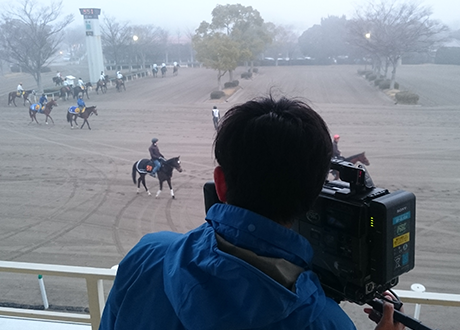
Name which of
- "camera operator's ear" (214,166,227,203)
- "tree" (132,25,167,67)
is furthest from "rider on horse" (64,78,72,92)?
"camera operator's ear" (214,166,227,203)

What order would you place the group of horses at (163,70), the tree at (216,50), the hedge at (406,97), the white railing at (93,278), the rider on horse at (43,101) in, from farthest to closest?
the rider on horse at (43,101)
the group of horses at (163,70)
the tree at (216,50)
the hedge at (406,97)
the white railing at (93,278)

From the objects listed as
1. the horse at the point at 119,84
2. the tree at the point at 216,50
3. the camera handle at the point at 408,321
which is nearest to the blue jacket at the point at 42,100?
the horse at the point at 119,84

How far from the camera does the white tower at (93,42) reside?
4.80 m

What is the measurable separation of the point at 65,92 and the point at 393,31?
5182 mm

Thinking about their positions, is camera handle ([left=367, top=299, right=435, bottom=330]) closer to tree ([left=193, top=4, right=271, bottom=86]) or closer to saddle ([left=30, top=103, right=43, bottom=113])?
tree ([left=193, top=4, right=271, bottom=86])

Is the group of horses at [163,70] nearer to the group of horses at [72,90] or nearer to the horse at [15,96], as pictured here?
the group of horses at [72,90]

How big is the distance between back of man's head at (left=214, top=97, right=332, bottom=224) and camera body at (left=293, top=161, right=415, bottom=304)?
2.1 inches

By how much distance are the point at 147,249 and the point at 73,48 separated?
5.62 meters

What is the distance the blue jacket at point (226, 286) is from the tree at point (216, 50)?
15.6 ft

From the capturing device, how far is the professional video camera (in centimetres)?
40

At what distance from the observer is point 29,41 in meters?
4.96

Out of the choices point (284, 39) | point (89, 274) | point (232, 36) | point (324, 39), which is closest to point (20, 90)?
point (232, 36)

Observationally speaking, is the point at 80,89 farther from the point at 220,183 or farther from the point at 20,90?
the point at 220,183

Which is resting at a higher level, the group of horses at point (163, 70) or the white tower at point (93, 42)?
the white tower at point (93, 42)
